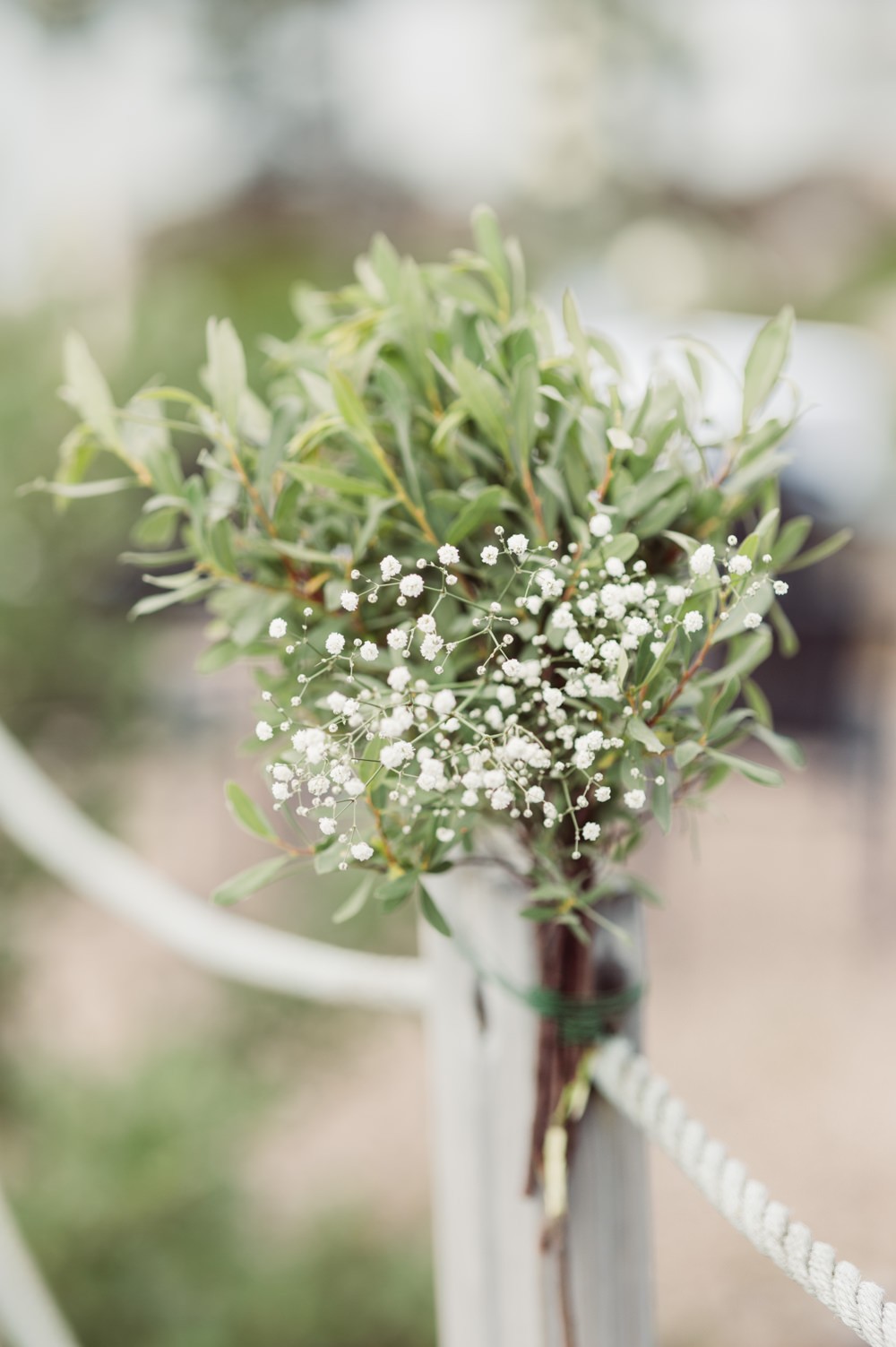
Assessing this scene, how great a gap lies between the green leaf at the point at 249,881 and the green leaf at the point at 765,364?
0.94 feet

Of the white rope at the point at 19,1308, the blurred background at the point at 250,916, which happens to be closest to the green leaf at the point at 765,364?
the blurred background at the point at 250,916

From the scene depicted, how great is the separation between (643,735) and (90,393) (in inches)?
13.0

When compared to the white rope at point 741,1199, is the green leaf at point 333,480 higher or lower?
higher

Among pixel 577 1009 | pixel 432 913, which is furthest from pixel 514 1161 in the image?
pixel 432 913

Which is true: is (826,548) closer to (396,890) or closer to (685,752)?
(685,752)

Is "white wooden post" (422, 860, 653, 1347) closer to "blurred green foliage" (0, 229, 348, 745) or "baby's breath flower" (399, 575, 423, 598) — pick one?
"baby's breath flower" (399, 575, 423, 598)

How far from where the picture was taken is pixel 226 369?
52 cm

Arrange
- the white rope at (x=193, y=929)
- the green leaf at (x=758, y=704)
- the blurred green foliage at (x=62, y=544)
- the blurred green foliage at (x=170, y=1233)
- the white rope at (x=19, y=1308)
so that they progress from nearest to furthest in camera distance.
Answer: the green leaf at (x=758, y=704), the white rope at (x=193, y=929), the white rope at (x=19, y=1308), the blurred green foliage at (x=170, y=1233), the blurred green foliage at (x=62, y=544)

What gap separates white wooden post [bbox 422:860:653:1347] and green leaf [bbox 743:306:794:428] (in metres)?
0.25

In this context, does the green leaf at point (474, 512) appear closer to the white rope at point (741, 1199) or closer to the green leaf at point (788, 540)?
the green leaf at point (788, 540)

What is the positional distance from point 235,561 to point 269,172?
8.02 metres

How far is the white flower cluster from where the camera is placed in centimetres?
43

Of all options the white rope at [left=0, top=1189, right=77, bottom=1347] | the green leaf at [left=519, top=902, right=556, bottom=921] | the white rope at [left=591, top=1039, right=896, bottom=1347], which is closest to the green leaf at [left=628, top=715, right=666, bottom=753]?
the green leaf at [left=519, top=902, right=556, bottom=921]

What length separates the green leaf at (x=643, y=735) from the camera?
0.42 m
